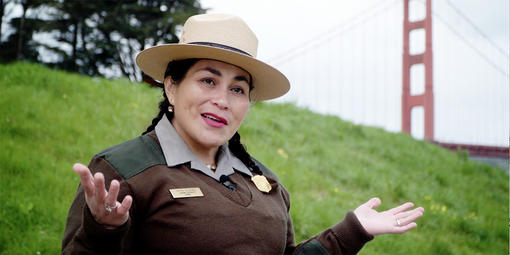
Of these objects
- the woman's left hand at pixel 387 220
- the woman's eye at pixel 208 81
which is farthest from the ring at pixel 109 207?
the woman's left hand at pixel 387 220

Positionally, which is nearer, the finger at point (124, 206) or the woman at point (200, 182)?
the finger at point (124, 206)

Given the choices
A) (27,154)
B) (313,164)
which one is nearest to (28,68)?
(27,154)

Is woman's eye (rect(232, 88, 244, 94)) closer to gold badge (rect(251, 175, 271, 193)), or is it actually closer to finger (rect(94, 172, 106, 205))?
gold badge (rect(251, 175, 271, 193))

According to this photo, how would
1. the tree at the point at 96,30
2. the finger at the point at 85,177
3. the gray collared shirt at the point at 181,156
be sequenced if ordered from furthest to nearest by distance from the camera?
the tree at the point at 96,30
the gray collared shirt at the point at 181,156
the finger at the point at 85,177

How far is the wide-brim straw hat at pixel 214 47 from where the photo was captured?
1.68 meters

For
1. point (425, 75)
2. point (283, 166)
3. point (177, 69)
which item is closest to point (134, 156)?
point (177, 69)

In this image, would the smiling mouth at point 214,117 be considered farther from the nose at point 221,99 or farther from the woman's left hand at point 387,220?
the woman's left hand at point 387,220

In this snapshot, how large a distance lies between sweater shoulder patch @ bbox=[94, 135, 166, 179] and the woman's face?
164 mm

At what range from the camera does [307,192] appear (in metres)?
4.64

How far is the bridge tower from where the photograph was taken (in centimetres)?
1531

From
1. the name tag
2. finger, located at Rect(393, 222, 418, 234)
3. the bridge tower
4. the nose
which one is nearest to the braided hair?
the nose

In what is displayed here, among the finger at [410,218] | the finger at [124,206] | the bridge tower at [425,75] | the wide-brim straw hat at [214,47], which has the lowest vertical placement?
the bridge tower at [425,75]

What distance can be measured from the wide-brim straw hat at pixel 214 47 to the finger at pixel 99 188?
70cm

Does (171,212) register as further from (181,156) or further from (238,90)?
(238,90)
